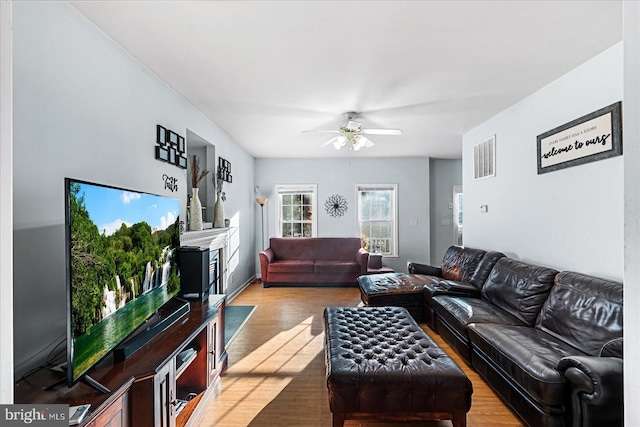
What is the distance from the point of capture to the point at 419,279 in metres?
3.92

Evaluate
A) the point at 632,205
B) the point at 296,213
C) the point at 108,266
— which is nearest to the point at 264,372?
the point at 108,266

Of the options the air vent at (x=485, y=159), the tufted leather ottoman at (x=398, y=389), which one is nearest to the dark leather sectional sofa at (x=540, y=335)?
the tufted leather ottoman at (x=398, y=389)

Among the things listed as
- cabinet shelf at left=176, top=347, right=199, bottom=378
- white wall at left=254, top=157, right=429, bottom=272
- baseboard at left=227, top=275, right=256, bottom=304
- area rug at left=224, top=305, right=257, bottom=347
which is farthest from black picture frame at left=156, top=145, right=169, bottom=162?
white wall at left=254, top=157, right=429, bottom=272

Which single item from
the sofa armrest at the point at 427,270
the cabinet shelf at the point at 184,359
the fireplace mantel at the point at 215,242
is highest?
the fireplace mantel at the point at 215,242

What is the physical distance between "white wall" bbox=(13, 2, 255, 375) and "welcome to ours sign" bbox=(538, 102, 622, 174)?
11.5 ft

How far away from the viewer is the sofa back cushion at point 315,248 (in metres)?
5.96

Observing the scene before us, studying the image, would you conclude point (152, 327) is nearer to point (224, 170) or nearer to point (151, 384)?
point (151, 384)

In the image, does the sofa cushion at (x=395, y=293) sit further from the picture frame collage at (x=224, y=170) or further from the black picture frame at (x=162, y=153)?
the black picture frame at (x=162, y=153)

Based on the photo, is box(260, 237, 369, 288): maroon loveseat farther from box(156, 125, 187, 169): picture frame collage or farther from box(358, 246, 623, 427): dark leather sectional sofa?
box(156, 125, 187, 169): picture frame collage

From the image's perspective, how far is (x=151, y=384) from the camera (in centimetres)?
134

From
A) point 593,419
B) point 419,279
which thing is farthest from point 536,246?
point 593,419

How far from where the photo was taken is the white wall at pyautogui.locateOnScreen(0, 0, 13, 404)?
0.58 m

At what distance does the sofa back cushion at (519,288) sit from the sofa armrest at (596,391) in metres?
0.95

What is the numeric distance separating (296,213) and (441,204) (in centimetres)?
323
